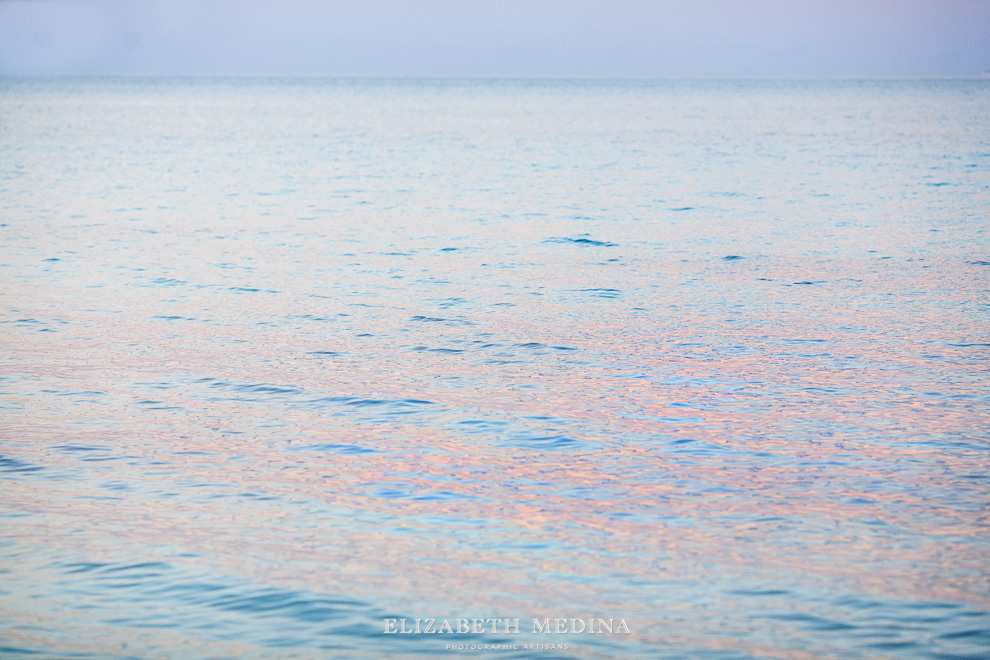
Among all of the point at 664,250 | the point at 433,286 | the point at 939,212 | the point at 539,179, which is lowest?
the point at 433,286

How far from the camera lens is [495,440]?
1150cm

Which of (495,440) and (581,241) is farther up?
(581,241)

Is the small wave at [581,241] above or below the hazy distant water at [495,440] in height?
above

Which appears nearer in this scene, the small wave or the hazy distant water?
the hazy distant water

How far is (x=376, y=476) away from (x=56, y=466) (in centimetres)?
334

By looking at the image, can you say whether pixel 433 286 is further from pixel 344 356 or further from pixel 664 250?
pixel 664 250

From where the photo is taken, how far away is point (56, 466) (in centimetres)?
1079

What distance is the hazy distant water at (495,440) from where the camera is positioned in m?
7.73

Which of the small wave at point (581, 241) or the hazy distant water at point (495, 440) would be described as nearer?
the hazy distant water at point (495, 440)

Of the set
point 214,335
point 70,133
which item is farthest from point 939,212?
point 70,133

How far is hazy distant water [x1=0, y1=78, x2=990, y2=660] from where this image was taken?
773cm

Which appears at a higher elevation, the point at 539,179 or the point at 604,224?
the point at 539,179

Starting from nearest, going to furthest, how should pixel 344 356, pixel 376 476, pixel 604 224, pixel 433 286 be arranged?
pixel 376 476 < pixel 344 356 < pixel 433 286 < pixel 604 224

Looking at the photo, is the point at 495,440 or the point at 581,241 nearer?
the point at 495,440
